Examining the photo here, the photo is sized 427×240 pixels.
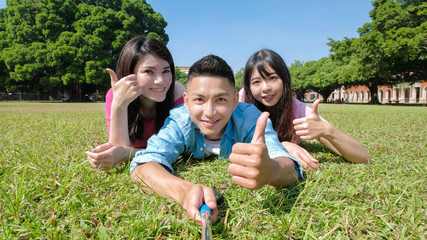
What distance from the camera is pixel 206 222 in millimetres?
1223

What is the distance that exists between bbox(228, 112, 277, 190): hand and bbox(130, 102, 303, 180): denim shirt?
629 mm

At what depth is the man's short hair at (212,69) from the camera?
86.8 inches

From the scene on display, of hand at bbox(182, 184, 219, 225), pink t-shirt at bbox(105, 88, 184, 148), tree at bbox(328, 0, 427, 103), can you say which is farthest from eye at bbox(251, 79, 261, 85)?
tree at bbox(328, 0, 427, 103)

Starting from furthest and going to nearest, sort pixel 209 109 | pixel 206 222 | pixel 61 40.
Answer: pixel 61 40, pixel 209 109, pixel 206 222

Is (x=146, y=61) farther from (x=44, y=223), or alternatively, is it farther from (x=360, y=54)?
(x=360, y=54)

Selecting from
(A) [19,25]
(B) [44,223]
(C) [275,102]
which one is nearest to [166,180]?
(B) [44,223]

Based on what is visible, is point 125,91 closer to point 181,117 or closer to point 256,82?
point 181,117

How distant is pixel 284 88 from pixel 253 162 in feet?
7.19

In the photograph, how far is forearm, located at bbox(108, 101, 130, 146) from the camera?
264 centimetres

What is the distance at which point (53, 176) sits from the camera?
2143 millimetres

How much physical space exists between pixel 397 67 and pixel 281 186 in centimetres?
3034

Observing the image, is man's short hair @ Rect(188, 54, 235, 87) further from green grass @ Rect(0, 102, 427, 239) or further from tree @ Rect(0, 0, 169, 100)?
tree @ Rect(0, 0, 169, 100)

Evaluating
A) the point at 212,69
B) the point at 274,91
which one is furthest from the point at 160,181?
the point at 274,91

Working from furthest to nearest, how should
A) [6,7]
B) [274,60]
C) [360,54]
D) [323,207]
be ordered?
[6,7] → [360,54] → [274,60] → [323,207]
